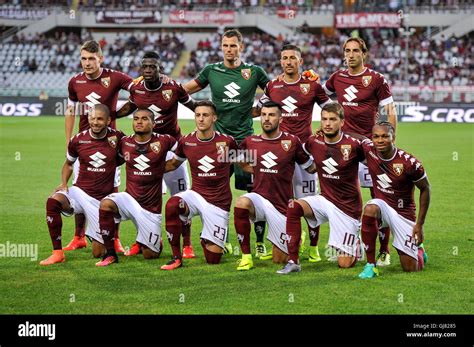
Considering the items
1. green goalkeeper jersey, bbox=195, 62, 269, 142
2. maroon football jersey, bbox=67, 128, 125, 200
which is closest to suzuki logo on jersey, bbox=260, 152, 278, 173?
green goalkeeper jersey, bbox=195, 62, 269, 142

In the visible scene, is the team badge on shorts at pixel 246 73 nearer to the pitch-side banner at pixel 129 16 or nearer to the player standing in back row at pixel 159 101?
the player standing in back row at pixel 159 101

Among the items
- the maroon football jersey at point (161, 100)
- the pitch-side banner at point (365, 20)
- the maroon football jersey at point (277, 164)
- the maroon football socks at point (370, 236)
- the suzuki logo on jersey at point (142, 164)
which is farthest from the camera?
the pitch-side banner at point (365, 20)

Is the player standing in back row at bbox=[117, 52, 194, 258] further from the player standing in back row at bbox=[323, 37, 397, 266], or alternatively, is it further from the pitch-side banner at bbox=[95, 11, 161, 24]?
the pitch-side banner at bbox=[95, 11, 161, 24]

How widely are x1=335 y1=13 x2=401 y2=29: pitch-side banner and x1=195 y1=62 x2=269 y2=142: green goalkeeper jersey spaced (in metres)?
34.6

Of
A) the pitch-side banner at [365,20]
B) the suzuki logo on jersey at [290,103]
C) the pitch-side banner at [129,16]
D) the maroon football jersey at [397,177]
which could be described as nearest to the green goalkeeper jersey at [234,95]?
the suzuki logo on jersey at [290,103]

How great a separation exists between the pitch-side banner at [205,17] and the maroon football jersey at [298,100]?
3502 centimetres

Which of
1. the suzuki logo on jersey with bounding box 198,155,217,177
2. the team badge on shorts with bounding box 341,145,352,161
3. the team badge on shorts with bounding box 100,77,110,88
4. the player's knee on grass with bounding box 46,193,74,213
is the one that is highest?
the team badge on shorts with bounding box 100,77,110,88

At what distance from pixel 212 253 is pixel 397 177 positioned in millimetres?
2054

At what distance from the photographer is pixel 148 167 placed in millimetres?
8789

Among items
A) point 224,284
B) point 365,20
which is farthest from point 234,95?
point 365,20

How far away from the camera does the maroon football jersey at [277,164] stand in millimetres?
8625

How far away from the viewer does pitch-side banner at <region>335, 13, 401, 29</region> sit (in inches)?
1679
